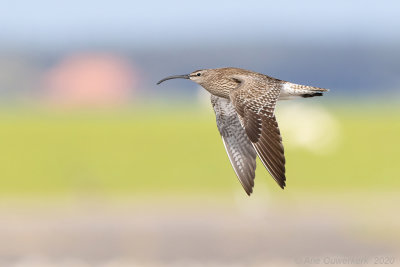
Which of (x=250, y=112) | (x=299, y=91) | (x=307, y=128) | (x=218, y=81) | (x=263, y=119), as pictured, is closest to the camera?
(x=263, y=119)

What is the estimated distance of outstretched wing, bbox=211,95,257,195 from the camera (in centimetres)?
1783

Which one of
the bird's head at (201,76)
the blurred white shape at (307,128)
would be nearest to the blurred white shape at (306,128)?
the blurred white shape at (307,128)

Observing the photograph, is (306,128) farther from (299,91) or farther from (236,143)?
(299,91)

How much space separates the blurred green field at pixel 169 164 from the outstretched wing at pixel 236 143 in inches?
1317

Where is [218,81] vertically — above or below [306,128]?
above

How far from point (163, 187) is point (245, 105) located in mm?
42540

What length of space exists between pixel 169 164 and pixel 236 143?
4038 cm

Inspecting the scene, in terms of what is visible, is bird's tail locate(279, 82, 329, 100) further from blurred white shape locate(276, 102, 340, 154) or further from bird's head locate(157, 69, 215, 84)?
blurred white shape locate(276, 102, 340, 154)

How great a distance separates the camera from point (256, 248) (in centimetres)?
4153

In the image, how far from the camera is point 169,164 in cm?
5884

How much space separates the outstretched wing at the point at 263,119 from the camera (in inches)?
607

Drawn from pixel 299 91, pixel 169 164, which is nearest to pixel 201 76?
pixel 299 91

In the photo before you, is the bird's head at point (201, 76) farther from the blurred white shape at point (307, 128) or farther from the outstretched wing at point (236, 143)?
the blurred white shape at point (307, 128)

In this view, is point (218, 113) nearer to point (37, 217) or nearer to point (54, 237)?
point (54, 237)
